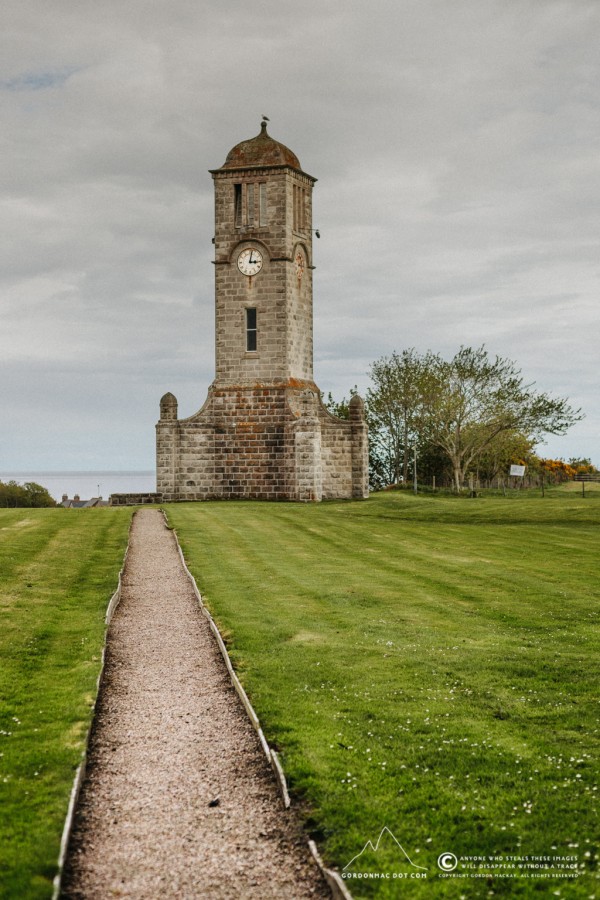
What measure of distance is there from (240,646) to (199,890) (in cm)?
679

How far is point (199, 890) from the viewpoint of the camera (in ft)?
21.8

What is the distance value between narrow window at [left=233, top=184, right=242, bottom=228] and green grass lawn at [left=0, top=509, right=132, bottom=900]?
24242 mm

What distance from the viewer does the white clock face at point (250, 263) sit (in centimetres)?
4422

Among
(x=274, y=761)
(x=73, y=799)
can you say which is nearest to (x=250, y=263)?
(x=274, y=761)

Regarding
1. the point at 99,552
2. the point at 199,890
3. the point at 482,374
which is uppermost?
the point at 482,374

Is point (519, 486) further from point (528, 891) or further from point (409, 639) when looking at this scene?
point (528, 891)

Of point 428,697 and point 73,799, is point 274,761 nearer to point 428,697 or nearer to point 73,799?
point 73,799

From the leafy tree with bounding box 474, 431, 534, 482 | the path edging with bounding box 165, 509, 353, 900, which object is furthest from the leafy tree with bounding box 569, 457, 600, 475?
the path edging with bounding box 165, 509, 353, 900

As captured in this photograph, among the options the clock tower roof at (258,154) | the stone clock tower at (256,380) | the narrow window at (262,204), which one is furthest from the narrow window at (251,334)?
the clock tower roof at (258,154)

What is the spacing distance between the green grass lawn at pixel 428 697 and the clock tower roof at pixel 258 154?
26093 millimetres

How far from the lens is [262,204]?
145 feet

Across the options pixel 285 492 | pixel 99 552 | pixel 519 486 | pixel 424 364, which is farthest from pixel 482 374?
pixel 99 552

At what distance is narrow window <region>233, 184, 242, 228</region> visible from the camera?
44.4 metres

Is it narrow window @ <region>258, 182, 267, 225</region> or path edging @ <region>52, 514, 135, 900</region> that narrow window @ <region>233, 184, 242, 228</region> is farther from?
path edging @ <region>52, 514, 135, 900</region>
